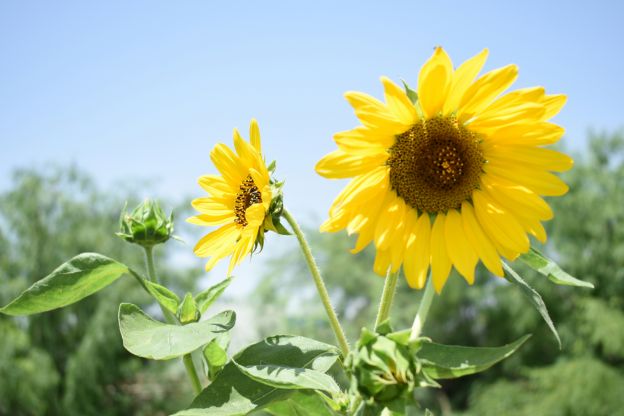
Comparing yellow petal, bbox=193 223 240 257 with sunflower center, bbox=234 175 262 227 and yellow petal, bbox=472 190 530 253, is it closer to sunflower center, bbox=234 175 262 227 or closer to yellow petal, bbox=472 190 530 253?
sunflower center, bbox=234 175 262 227

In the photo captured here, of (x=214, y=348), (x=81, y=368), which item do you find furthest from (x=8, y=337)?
(x=214, y=348)

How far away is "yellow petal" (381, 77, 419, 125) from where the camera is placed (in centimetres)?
68

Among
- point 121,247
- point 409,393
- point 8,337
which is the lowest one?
point 8,337

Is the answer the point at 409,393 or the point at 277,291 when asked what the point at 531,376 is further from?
the point at 409,393

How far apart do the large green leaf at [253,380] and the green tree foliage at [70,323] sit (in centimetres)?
1118

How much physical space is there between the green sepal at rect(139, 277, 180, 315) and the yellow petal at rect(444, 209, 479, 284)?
0.33 m

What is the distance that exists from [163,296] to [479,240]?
0.38 metres

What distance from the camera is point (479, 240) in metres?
0.75

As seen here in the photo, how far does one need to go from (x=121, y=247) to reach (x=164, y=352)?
12587mm

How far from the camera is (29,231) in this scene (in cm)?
1244

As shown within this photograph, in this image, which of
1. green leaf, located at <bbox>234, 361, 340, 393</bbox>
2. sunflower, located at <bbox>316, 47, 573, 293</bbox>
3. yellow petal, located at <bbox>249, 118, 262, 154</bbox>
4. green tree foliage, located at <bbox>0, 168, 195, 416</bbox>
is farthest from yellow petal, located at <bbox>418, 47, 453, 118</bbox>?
green tree foliage, located at <bbox>0, 168, 195, 416</bbox>

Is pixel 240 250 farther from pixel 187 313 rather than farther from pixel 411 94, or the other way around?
pixel 411 94

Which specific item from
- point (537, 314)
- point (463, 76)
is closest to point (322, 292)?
point (463, 76)

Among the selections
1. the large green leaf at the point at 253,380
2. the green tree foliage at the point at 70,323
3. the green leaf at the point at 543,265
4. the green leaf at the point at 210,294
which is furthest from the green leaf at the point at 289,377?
the green tree foliage at the point at 70,323
